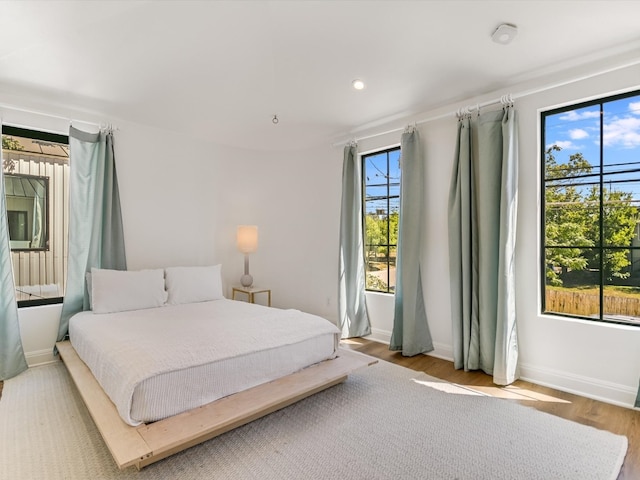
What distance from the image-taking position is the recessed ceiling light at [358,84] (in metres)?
3.29

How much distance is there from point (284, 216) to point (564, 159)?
3.27 metres

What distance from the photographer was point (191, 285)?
150 inches

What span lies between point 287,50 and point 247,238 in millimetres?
2316

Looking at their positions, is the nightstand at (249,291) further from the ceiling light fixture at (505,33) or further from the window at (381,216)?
the ceiling light fixture at (505,33)

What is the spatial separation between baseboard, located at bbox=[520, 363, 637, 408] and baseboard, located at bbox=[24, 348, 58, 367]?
423 centimetres

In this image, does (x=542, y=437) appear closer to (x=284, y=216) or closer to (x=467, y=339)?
(x=467, y=339)

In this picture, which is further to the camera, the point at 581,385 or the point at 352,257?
the point at 352,257

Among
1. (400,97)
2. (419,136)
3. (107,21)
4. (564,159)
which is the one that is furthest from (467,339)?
(107,21)

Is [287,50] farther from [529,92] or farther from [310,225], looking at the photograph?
[310,225]

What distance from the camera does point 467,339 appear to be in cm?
317

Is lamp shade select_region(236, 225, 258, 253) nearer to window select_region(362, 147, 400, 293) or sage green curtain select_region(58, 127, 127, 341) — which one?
sage green curtain select_region(58, 127, 127, 341)

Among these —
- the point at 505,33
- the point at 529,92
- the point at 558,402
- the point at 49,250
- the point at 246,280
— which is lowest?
the point at 558,402

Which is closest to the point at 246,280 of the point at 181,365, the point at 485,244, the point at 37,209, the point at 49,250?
the point at 49,250

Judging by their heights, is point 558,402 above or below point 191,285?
below
